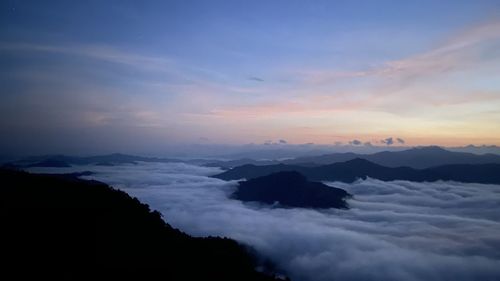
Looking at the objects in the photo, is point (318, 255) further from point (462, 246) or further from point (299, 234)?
point (462, 246)

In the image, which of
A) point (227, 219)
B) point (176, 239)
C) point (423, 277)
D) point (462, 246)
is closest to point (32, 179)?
point (176, 239)

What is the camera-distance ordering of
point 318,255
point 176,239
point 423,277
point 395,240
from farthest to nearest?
point 395,240
point 318,255
point 423,277
point 176,239

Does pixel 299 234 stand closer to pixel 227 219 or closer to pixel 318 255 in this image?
pixel 318 255

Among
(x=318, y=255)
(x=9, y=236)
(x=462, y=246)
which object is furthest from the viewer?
(x=462, y=246)

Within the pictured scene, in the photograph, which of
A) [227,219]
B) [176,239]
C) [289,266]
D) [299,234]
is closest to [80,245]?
[176,239]

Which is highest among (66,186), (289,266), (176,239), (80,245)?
(66,186)

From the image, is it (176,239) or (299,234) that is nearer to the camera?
(176,239)

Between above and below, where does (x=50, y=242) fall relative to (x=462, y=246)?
above
